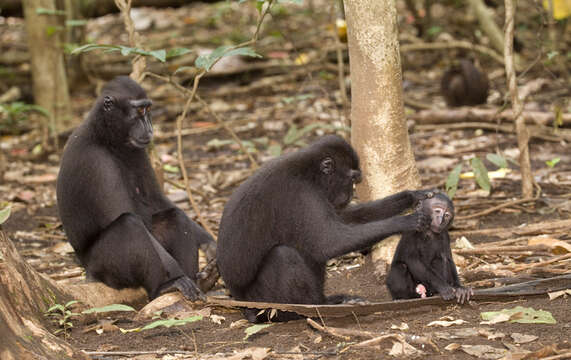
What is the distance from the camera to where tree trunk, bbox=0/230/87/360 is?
10.8 feet

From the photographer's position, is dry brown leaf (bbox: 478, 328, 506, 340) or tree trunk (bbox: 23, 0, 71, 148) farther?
tree trunk (bbox: 23, 0, 71, 148)

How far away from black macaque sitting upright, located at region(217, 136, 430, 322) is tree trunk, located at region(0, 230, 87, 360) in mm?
1136

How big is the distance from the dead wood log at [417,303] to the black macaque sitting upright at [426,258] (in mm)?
258

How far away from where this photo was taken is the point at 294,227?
175 inches

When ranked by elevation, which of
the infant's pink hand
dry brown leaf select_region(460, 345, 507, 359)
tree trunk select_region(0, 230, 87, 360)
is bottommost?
the infant's pink hand

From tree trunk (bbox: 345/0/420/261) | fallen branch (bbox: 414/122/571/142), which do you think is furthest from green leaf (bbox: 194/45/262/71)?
fallen branch (bbox: 414/122/571/142)

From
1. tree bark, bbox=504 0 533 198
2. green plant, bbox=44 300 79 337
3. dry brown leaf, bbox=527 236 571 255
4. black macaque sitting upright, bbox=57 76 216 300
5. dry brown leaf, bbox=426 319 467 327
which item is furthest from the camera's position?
tree bark, bbox=504 0 533 198

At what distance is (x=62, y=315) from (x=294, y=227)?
5.07 feet

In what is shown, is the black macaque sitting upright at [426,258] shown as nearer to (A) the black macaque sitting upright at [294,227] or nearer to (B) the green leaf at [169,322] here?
(A) the black macaque sitting upright at [294,227]

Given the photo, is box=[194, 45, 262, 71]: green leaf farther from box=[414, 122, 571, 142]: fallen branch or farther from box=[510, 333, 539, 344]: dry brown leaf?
box=[414, 122, 571, 142]: fallen branch

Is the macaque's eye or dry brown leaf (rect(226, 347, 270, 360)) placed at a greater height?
the macaque's eye

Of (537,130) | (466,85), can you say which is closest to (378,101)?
(537,130)

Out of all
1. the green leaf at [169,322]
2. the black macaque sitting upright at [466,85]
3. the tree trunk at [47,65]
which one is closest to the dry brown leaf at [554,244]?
the green leaf at [169,322]

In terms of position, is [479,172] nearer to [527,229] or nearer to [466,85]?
[527,229]
